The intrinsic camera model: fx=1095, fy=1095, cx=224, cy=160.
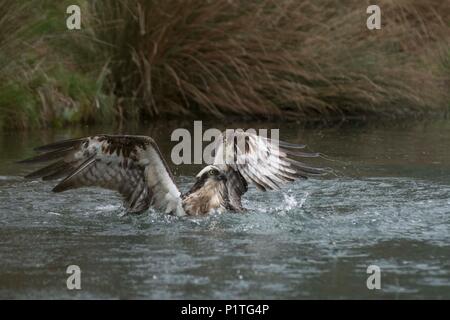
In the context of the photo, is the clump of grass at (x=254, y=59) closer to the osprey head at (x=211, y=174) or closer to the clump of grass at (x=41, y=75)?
the clump of grass at (x=41, y=75)

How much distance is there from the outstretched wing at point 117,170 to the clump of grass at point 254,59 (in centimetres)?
570

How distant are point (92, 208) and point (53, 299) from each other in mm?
2701

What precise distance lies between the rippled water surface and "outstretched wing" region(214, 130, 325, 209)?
0.24 meters

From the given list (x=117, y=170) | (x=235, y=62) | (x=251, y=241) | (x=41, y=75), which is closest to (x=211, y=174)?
(x=117, y=170)

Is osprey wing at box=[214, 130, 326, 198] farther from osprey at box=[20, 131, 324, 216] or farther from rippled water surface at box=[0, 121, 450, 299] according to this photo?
rippled water surface at box=[0, 121, 450, 299]

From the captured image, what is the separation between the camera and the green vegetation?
1343 cm

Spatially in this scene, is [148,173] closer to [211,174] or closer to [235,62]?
[211,174]

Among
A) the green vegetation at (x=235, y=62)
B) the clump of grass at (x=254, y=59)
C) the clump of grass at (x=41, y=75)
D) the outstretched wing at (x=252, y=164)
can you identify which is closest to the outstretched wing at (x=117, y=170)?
the outstretched wing at (x=252, y=164)

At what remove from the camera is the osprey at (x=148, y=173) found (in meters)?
7.76

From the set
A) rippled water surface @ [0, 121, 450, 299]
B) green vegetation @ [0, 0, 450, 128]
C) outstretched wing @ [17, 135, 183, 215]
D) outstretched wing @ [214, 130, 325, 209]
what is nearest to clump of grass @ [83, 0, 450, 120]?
green vegetation @ [0, 0, 450, 128]

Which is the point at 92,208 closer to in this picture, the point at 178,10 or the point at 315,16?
the point at 178,10

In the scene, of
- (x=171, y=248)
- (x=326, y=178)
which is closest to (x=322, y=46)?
(x=326, y=178)

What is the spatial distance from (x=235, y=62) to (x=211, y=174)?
6.10 meters

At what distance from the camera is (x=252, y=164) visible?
26.9ft
